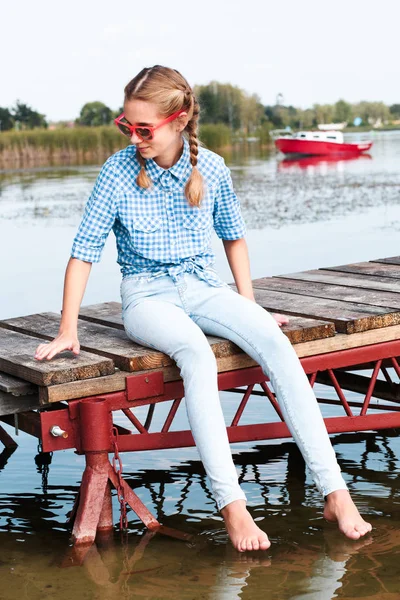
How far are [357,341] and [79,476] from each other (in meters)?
1.54

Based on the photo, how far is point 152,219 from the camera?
3883 mm

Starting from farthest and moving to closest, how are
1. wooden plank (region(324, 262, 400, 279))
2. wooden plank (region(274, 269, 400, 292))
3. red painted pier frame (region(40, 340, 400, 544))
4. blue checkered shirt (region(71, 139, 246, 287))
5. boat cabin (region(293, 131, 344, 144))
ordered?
boat cabin (region(293, 131, 344, 144)) → wooden plank (region(324, 262, 400, 279)) → wooden plank (region(274, 269, 400, 292)) → blue checkered shirt (region(71, 139, 246, 287)) → red painted pier frame (region(40, 340, 400, 544))

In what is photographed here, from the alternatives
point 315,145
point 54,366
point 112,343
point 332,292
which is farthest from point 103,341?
point 315,145

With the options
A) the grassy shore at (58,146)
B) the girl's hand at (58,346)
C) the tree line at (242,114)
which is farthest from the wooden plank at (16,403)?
the tree line at (242,114)

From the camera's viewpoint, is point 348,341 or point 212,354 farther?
point 348,341

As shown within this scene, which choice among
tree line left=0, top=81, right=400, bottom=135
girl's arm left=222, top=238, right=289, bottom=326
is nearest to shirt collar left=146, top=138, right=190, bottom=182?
girl's arm left=222, top=238, right=289, bottom=326

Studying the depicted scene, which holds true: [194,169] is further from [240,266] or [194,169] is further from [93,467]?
[93,467]

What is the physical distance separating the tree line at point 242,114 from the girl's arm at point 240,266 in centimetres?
5200

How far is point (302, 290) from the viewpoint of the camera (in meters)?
4.95

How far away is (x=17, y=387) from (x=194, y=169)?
109 cm

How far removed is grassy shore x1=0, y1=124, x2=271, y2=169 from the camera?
37.4 m

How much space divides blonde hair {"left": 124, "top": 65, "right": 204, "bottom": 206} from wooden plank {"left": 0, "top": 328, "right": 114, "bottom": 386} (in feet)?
2.38

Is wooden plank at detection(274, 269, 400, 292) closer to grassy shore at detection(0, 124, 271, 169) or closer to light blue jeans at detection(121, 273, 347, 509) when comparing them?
light blue jeans at detection(121, 273, 347, 509)

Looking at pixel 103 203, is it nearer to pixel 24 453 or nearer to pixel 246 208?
pixel 24 453
